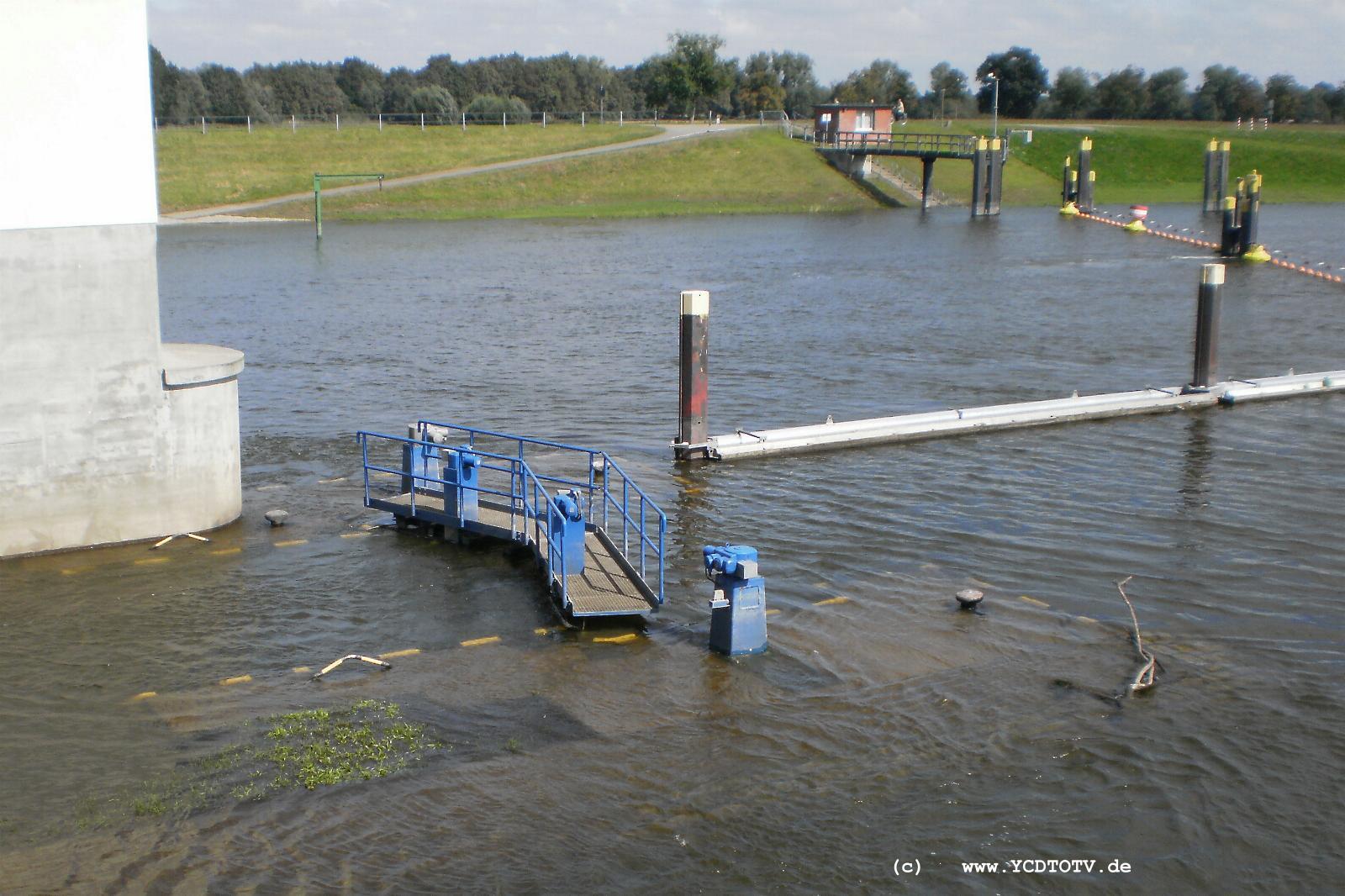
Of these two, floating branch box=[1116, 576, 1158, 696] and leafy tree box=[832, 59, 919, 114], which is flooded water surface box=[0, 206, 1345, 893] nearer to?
floating branch box=[1116, 576, 1158, 696]

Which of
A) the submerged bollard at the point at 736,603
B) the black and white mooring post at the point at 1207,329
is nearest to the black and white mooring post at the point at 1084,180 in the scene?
the black and white mooring post at the point at 1207,329

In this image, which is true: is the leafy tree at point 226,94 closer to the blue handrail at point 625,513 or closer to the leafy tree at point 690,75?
the leafy tree at point 690,75

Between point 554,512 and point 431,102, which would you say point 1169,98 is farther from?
point 554,512

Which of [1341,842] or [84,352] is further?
[84,352]

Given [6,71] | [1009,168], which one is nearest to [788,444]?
[6,71]

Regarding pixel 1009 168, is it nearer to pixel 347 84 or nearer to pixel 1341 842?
pixel 1341 842

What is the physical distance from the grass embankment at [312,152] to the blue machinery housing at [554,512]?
2227 inches

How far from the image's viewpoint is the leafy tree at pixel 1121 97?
13062 centimetres

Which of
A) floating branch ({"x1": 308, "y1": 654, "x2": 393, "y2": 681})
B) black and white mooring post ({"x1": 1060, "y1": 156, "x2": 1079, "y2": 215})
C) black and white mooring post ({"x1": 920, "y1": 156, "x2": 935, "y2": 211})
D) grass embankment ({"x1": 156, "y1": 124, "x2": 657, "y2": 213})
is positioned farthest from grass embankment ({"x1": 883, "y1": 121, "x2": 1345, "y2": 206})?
floating branch ({"x1": 308, "y1": 654, "x2": 393, "y2": 681})

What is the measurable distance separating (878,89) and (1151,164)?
186ft

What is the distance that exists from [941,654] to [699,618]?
8.62 feet

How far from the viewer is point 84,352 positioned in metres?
15.5

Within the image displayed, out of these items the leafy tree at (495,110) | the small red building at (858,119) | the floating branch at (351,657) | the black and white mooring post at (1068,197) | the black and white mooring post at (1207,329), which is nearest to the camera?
the floating branch at (351,657)

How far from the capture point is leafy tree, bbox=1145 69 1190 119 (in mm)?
134000
